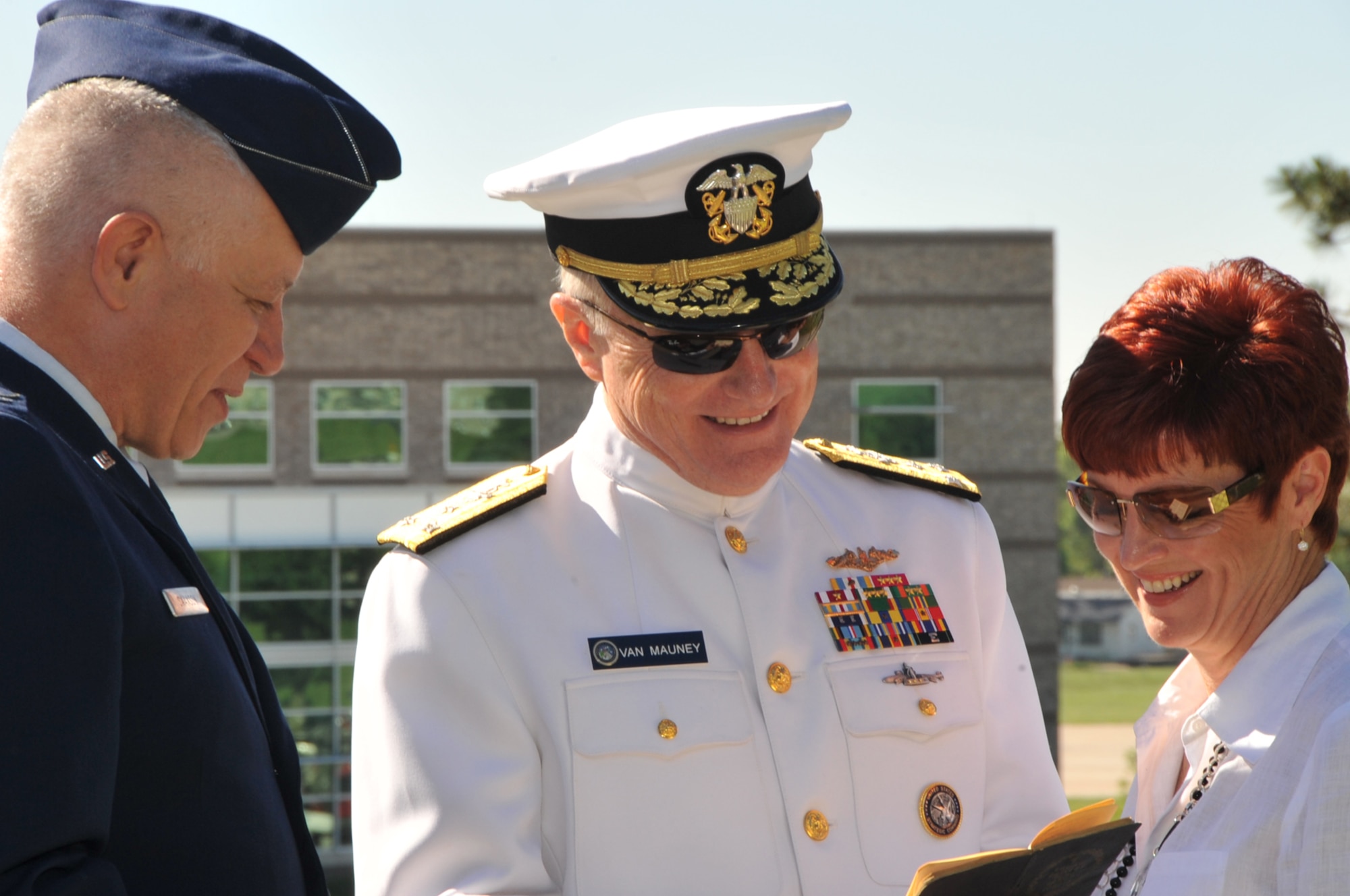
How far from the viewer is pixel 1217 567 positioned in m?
2.35

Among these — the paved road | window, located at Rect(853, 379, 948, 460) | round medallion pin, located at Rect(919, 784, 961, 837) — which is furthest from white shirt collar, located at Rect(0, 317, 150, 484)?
the paved road

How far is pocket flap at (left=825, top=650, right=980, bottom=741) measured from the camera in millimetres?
2426

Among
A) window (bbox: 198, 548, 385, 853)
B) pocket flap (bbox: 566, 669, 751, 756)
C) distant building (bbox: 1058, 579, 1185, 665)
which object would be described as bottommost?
distant building (bbox: 1058, 579, 1185, 665)

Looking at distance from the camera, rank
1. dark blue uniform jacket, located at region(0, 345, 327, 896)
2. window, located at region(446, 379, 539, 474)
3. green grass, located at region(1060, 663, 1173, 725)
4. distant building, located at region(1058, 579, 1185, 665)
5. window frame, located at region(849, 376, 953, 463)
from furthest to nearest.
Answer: distant building, located at region(1058, 579, 1185, 665)
green grass, located at region(1060, 663, 1173, 725)
window frame, located at region(849, 376, 953, 463)
window, located at region(446, 379, 539, 474)
dark blue uniform jacket, located at region(0, 345, 327, 896)

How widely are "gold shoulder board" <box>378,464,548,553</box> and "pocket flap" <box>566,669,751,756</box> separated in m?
0.36

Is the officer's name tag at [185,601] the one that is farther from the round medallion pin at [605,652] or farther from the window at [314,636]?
the window at [314,636]

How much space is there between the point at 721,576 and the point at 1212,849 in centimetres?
95

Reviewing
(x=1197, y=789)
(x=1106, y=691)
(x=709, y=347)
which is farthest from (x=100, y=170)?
(x=1106, y=691)

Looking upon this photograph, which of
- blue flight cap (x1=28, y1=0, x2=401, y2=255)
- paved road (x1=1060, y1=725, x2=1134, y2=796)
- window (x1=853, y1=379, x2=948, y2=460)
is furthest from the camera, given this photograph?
paved road (x1=1060, y1=725, x2=1134, y2=796)

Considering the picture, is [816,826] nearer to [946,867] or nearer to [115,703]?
[946,867]

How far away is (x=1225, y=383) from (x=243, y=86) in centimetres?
166

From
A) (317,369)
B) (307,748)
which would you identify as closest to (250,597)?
(307,748)

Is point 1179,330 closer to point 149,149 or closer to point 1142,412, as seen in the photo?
point 1142,412

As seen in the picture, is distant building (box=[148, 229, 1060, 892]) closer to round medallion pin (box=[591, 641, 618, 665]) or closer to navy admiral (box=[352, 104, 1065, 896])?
navy admiral (box=[352, 104, 1065, 896])
